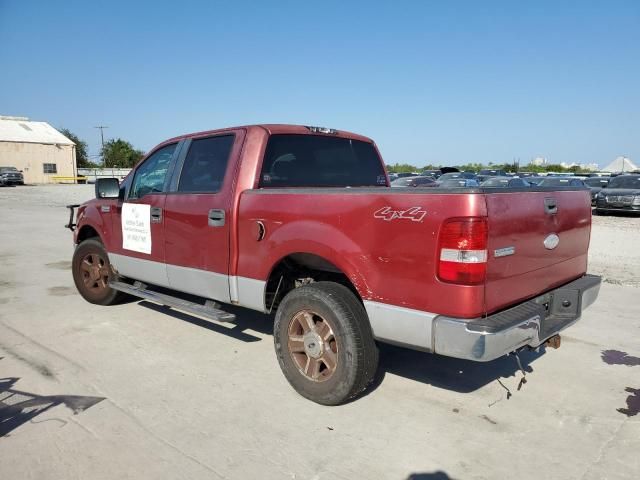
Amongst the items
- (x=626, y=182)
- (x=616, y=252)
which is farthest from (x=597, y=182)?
(x=616, y=252)

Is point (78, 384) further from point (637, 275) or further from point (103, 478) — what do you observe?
point (637, 275)

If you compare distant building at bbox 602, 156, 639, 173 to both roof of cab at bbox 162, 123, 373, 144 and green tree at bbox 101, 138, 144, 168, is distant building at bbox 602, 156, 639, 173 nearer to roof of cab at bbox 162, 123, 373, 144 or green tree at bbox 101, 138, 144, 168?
roof of cab at bbox 162, 123, 373, 144

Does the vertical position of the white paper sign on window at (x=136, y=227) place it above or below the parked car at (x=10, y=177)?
below

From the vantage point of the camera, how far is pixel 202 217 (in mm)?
4285

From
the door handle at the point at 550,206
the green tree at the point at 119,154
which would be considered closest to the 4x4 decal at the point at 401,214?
the door handle at the point at 550,206

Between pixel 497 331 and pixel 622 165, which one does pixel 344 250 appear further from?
pixel 622 165

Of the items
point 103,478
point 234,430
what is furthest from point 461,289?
point 103,478

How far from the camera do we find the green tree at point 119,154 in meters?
80.7

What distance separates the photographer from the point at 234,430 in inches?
124

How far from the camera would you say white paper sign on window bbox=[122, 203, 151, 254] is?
4988mm

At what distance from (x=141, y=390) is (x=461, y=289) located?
8.02 ft

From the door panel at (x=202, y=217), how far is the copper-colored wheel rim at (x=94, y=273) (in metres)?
1.56

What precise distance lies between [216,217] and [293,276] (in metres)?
0.81

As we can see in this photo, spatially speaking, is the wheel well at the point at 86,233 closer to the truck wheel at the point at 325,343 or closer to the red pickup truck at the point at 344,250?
the red pickup truck at the point at 344,250
